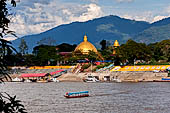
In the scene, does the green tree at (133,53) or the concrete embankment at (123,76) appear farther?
the green tree at (133,53)

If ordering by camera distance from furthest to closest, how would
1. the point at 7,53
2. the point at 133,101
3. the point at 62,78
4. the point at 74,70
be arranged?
the point at 74,70 → the point at 62,78 → the point at 133,101 → the point at 7,53

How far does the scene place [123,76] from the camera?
92.7 m

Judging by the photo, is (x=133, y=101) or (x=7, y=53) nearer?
(x=7, y=53)

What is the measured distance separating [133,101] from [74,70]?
214ft

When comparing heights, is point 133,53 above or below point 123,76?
above

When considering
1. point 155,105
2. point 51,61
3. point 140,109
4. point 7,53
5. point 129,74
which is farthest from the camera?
point 51,61

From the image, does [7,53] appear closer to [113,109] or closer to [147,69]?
[113,109]

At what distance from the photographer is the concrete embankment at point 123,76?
86438 mm

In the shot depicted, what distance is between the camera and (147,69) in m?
96.1

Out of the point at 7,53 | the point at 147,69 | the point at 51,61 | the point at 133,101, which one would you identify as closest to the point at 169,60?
the point at 147,69

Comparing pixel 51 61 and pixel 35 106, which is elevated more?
pixel 51 61

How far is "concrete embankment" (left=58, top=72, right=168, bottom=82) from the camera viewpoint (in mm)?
86438

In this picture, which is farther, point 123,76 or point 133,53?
point 133,53

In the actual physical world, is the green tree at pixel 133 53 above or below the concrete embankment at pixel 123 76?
above
